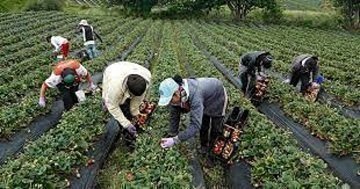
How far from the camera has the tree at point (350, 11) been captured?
4319 cm

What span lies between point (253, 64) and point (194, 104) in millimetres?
4619

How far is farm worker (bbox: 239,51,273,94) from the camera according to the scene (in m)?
10.5

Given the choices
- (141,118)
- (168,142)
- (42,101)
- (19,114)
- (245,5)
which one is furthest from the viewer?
(245,5)

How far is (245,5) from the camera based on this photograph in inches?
1844

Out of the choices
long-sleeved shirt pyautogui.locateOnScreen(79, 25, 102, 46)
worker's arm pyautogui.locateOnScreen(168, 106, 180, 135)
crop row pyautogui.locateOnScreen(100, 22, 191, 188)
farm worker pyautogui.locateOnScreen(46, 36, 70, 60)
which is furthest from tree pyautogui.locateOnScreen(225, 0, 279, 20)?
worker's arm pyautogui.locateOnScreen(168, 106, 180, 135)

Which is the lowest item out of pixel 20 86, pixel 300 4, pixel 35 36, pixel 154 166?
pixel 300 4

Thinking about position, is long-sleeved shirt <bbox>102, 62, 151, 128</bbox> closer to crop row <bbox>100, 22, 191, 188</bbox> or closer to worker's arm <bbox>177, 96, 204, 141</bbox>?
crop row <bbox>100, 22, 191, 188</bbox>

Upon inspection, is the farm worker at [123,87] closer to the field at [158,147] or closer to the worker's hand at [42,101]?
the field at [158,147]

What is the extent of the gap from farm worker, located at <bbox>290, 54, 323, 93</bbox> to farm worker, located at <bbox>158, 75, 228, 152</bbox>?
13.8 ft

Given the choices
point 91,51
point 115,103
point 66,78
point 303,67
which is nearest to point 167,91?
point 115,103

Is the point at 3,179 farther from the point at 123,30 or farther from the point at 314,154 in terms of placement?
the point at 123,30

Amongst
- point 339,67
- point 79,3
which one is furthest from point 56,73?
point 79,3

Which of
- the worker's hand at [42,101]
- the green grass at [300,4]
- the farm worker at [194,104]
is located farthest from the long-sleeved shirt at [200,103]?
the green grass at [300,4]

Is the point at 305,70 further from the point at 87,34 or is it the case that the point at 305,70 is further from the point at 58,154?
the point at 87,34
